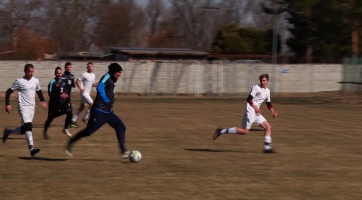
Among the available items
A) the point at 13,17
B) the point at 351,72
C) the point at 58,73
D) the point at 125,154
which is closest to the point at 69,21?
the point at 13,17

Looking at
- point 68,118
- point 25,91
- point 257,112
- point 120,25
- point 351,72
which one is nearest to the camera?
point 25,91

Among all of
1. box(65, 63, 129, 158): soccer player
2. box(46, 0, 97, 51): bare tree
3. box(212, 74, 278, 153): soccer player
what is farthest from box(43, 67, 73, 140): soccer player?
box(46, 0, 97, 51): bare tree

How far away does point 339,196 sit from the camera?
824 cm

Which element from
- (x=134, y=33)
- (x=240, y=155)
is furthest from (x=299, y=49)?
(x=240, y=155)

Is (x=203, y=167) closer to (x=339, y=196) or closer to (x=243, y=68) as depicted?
(x=339, y=196)

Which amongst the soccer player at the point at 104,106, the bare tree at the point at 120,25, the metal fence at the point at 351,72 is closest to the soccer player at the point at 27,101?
the soccer player at the point at 104,106

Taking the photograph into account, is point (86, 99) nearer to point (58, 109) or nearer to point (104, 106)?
point (58, 109)

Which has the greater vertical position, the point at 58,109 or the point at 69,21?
the point at 69,21

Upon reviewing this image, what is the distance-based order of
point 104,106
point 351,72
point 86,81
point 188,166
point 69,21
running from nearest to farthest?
point 104,106 < point 188,166 < point 86,81 < point 351,72 < point 69,21

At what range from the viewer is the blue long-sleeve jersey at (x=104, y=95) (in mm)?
10405

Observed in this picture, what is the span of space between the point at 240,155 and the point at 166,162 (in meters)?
1.80

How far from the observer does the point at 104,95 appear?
10375mm

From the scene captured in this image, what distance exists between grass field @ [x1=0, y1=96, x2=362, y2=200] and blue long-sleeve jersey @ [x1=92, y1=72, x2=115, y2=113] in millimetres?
1053

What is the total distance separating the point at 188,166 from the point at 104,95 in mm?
1986
